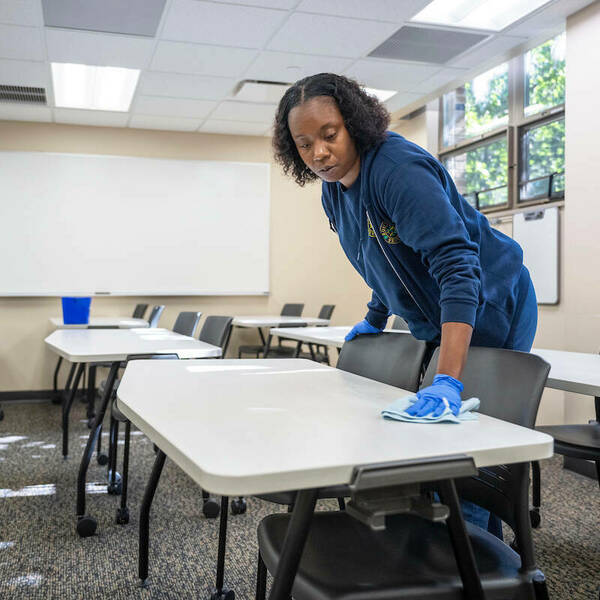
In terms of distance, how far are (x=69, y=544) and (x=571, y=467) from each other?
2518 mm

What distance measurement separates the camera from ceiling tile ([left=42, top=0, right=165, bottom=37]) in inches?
134

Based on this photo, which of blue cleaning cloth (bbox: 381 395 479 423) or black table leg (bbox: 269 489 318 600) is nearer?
black table leg (bbox: 269 489 318 600)

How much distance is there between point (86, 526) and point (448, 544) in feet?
5.40

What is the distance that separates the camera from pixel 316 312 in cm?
657

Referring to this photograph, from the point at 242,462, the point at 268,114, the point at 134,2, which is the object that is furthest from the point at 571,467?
the point at 268,114

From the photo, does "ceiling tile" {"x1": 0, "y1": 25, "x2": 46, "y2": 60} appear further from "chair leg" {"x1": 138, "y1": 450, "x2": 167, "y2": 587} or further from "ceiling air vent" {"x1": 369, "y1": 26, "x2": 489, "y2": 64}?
"chair leg" {"x1": 138, "y1": 450, "x2": 167, "y2": 587}

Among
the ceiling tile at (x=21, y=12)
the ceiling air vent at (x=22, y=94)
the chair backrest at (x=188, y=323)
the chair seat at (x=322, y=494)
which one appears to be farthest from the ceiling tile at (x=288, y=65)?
the chair seat at (x=322, y=494)

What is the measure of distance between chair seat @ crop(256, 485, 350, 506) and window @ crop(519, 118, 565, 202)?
340 centimetres

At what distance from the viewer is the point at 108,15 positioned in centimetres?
356

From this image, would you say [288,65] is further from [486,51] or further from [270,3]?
[486,51]

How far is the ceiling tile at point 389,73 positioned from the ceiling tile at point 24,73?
2.21 metres

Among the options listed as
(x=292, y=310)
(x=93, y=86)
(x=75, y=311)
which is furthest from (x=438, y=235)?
(x=292, y=310)

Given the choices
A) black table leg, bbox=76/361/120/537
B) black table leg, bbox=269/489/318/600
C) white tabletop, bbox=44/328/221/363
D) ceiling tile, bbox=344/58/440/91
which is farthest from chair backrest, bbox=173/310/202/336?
black table leg, bbox=269/489/318/600

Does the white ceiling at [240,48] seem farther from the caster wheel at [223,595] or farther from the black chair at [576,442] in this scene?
the caster wheel at [223,595]
